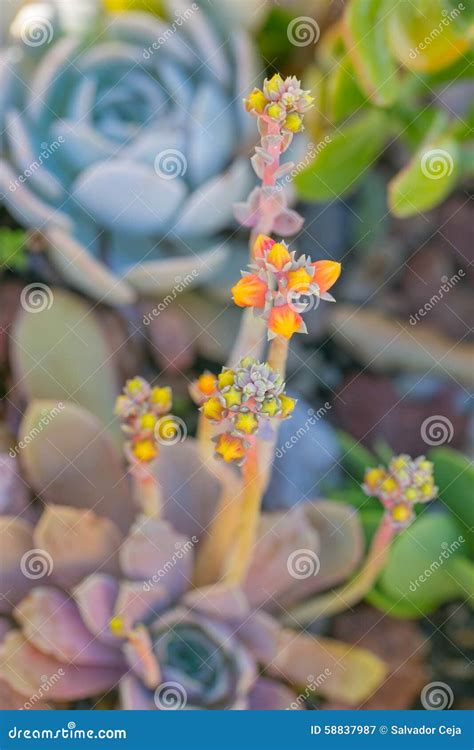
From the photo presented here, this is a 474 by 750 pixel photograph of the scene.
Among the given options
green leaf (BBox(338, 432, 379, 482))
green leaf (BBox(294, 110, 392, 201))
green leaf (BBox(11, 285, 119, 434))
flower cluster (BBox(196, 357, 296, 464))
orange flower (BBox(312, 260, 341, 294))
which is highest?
green leaf (BBox(294, 110, 392, 201))

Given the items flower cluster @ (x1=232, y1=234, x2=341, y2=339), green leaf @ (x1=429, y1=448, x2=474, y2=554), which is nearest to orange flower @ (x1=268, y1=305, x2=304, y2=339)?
flower cluster @ (x1=232, y1=234, x2=341, y2=339)

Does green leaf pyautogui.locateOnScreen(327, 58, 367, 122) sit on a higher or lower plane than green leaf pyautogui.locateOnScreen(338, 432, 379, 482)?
higher

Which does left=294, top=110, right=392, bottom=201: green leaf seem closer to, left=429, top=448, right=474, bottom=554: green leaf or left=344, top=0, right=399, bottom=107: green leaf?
left=344, top=0, right=399, bottom=107: green leaf

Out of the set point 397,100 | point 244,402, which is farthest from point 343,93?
point 244,402

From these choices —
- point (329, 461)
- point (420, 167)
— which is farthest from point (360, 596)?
point (420, 167)

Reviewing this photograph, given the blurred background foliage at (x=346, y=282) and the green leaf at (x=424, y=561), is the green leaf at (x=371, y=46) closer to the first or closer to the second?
the blurred background foliage at (x=346, y=282)

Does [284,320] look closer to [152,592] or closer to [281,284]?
[281,284]
